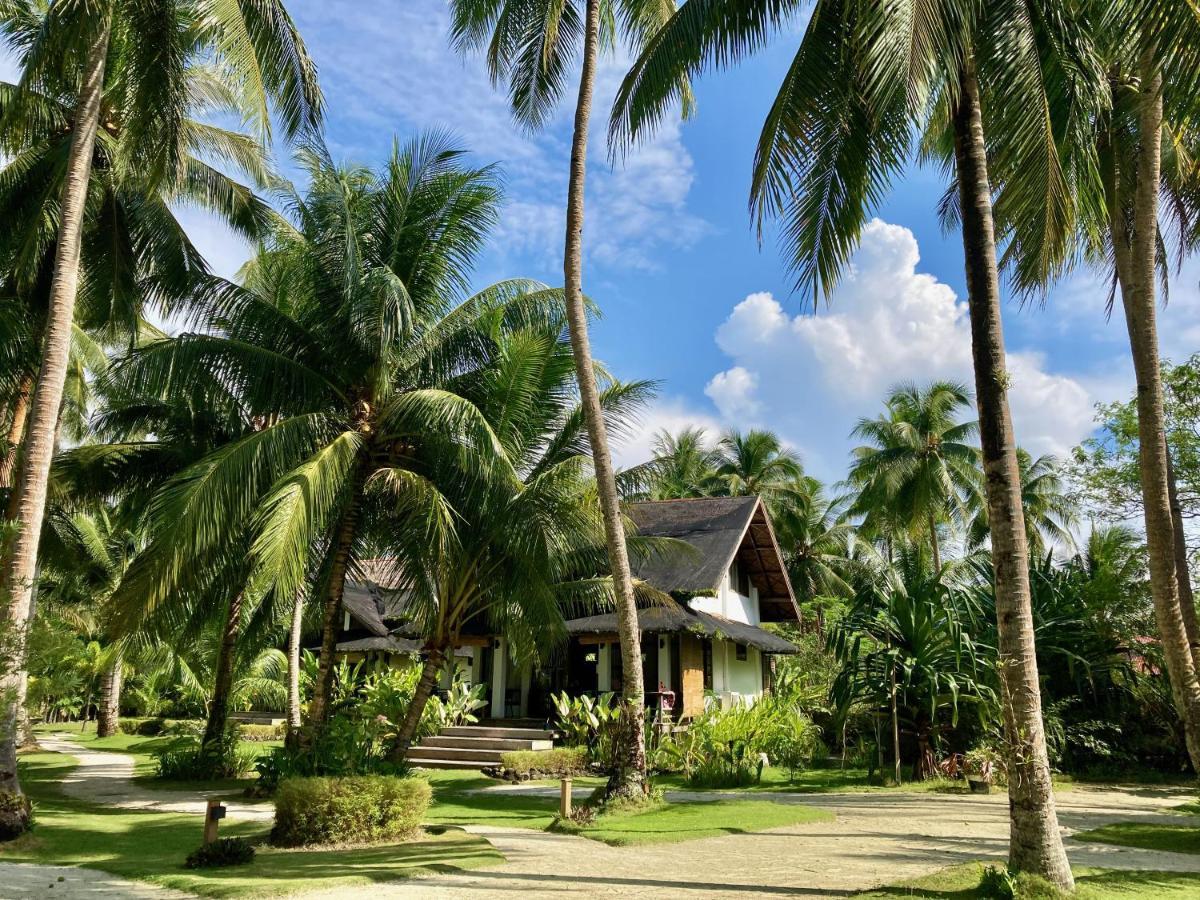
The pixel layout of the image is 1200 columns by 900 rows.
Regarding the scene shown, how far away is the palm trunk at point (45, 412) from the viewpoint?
9719 mm

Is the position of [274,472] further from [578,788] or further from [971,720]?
[971,720]

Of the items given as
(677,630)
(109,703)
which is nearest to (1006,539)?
(677,630)

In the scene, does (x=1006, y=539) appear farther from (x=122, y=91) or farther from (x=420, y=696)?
(x=122, y=91)

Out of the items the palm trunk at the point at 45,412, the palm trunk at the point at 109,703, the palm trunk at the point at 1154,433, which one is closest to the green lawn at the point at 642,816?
the palm trunk at the point at 1154,433

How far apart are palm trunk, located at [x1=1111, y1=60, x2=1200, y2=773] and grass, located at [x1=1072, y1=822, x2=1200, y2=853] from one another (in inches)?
31.7

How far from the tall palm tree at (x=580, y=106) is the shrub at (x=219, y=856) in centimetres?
497

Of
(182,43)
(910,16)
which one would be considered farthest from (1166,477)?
(182,43)

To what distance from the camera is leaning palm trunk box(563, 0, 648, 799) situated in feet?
39.2

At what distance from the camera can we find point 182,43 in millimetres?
13000

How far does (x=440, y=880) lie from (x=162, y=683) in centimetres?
2835

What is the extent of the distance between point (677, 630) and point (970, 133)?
1272cm

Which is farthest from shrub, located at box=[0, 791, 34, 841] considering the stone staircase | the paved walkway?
the stone staircase

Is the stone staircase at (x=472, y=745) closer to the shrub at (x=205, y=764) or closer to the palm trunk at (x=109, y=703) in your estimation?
the shrub at (x=205, y=764)

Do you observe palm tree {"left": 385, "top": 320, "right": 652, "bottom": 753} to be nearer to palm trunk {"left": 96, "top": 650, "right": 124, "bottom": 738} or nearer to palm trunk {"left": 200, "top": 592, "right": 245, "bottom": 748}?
palm trunk {"left": 200, "top": 592, "right": 245, "bottom": 748}
